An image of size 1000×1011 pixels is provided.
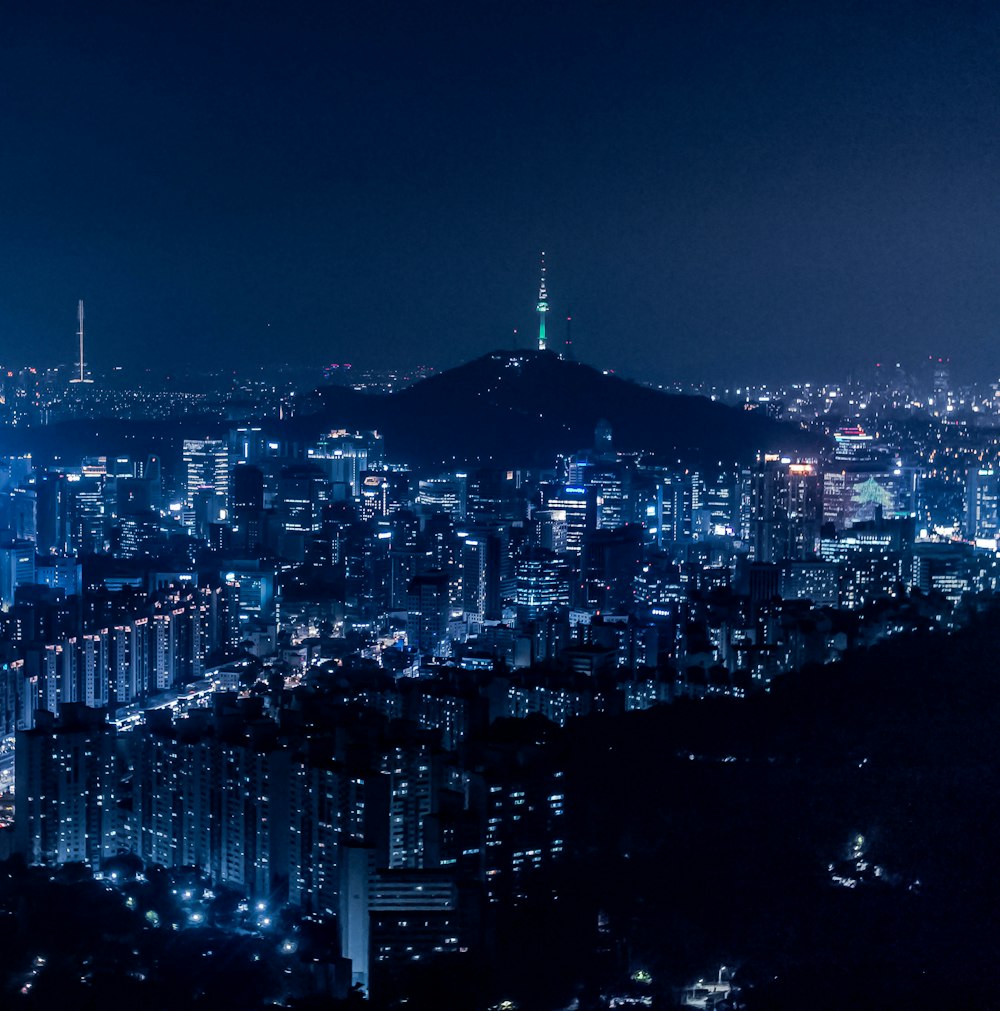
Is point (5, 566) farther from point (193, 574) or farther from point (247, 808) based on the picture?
point (247, 808)

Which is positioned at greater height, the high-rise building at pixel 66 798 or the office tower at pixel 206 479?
the office tower at pixel 206 479

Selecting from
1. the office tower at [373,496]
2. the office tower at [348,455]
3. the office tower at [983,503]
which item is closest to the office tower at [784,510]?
the office tower at [983,503]

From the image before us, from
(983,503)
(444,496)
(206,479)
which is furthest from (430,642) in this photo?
(206,479)

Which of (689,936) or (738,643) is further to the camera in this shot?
(738,643)

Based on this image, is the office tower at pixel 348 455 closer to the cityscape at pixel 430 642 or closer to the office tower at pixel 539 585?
the cityscape at pixel 430 642

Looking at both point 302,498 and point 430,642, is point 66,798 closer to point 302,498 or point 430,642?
point 430,642

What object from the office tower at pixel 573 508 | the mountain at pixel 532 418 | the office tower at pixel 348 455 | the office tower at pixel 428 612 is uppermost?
the mountain at pixel 532 418

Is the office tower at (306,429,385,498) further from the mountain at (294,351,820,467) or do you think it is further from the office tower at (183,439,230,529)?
the office tower at (183,439,230,529)

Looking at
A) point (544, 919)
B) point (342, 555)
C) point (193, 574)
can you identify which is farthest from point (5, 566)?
point (544, 919)

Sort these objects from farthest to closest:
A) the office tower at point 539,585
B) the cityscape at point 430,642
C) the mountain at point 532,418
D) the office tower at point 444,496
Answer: the mountain at point 532,418 < the office tower at point 444,496 < the office tower at point 539,585 < the cityscape at point 430,642
